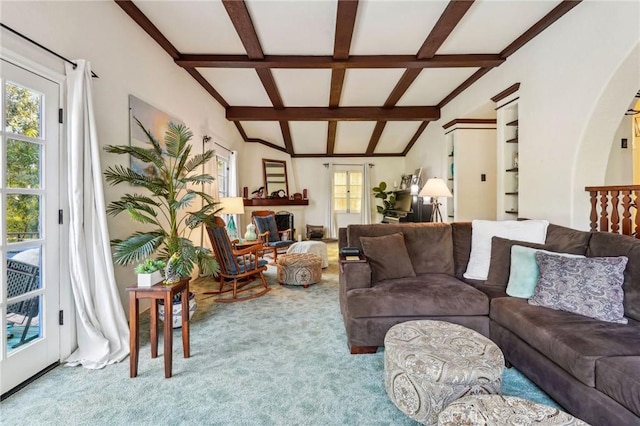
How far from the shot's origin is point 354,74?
4.34 m

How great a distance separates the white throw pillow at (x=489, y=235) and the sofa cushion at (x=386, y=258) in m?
0.56

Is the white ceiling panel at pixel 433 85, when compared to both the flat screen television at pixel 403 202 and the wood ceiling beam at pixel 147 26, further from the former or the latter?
the wood ceiling beam at pixel 147 26

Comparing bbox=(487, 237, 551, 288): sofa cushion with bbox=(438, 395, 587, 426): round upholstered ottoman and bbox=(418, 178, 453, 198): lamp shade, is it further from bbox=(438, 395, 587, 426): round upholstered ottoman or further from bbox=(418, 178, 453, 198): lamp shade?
bbox=(438, 395, 587, 426): round upholstered ottoman

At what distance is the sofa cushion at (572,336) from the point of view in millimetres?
1430

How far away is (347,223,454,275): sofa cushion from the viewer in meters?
2.81

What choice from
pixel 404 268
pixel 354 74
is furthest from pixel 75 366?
pixel 354 74

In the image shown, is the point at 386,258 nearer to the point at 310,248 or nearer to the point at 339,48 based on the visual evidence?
the point at 310,248

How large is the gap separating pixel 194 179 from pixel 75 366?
158 cm

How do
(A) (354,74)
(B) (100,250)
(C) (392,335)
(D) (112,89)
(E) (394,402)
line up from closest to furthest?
1. (E) (394,402)
2. (C) (392,335)
3. (B) (100,250)
4. (D) (112,89)
5. (A) (354,74)

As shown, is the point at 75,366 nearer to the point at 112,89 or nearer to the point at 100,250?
the point at 100,250

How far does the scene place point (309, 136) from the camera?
7035mm

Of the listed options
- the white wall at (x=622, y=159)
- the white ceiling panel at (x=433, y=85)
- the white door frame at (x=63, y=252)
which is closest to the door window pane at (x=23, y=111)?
the white door frame at (x=63, y=252)

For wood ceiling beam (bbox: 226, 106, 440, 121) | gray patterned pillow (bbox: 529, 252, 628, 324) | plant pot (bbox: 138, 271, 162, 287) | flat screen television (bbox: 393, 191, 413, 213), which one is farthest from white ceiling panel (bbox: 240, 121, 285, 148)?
gray patterned pillow (bbox: 529, 252, 628, 324)

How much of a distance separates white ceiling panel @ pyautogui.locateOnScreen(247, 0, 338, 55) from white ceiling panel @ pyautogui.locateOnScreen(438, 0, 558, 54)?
53.9 inches
